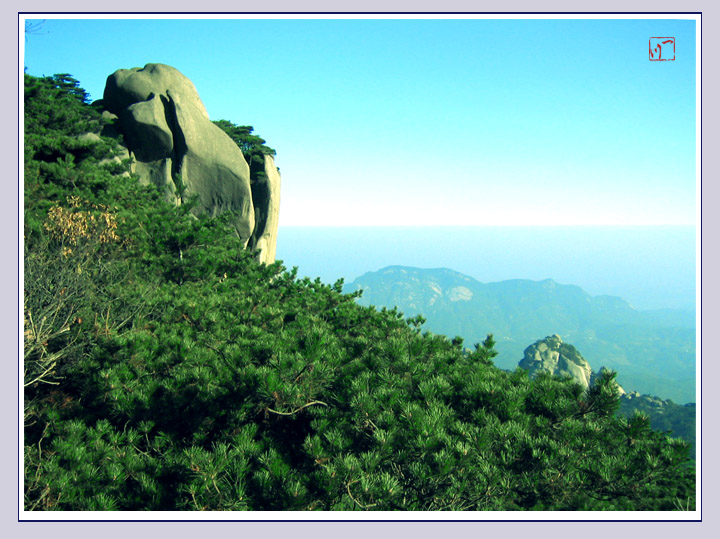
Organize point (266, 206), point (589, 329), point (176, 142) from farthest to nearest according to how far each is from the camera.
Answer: point (589, 329)
point (266, 206)
point (176, 142)

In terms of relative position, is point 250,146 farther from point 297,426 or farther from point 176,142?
point 297,426

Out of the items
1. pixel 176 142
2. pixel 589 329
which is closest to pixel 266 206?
pixel 176 142

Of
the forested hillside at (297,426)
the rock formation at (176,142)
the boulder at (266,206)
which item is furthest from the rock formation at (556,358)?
the forested hillside at (297,426)

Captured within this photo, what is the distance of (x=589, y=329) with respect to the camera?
16788 centimetres

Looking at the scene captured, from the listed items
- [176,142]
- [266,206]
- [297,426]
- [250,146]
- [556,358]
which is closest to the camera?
[297,426]

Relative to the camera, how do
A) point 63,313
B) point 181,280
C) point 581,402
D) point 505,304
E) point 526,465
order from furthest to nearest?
point 505,304, point 181,280, point 63,313, point 581,402, point 526,465

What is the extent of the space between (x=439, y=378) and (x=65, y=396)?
14.7 feet

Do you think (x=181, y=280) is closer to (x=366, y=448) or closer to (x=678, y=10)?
(x=366, y=448)

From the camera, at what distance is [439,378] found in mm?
3842

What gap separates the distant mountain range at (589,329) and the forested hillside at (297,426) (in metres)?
98.9

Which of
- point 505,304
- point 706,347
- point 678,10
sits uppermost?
point 678,10

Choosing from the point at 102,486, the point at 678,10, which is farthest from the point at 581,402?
the point at 102,486

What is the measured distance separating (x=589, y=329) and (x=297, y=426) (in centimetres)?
19162

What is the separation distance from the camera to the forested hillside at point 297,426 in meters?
3.04
